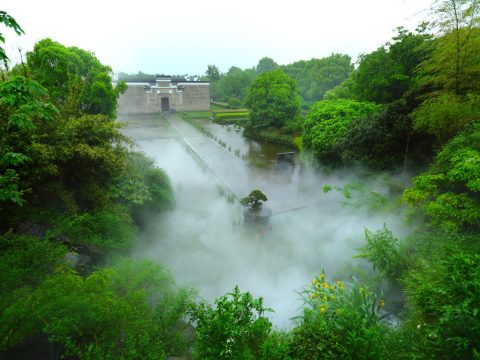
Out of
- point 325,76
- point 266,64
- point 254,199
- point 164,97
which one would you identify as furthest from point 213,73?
point 254,199

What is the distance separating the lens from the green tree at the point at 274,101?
2200 centimetres

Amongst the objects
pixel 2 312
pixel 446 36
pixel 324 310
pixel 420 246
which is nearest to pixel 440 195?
pixel 420 246

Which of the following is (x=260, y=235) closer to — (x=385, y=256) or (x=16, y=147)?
(x=385, y=256)

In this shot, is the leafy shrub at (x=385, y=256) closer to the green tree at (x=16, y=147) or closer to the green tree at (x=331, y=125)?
the green tree at (x=16, y=147)

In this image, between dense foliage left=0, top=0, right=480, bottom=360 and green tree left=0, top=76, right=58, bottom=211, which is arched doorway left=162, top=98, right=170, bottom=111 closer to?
dense foliage left=0, top=0, right=480, bottom=360

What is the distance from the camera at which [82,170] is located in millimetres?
6395

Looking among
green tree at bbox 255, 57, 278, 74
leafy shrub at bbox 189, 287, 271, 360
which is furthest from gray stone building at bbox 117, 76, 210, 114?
leafy shrub at bbox 189, 287, 271, 360

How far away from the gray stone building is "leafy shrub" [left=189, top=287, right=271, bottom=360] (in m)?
34.5

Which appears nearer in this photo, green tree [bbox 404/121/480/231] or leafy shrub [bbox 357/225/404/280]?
green tree [bbox 404/121/480/231]

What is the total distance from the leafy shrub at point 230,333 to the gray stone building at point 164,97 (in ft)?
113

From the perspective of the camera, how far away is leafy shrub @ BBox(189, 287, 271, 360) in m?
2.88

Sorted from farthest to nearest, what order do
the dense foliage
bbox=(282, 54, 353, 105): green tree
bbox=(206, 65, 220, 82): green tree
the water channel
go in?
bbox=(206, 65, 220, 82): green tree, bbox=(282, 54, 353, 105): green tree, the water channel, the dense foliage

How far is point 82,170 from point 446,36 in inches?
407

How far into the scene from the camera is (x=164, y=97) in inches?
1406
